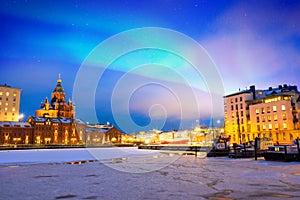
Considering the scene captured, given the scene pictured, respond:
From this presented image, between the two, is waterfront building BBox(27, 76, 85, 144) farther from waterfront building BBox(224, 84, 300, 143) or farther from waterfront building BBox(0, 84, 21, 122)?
waterfront building BBox(224, 84, 300, 143)

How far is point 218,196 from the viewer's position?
9.68m

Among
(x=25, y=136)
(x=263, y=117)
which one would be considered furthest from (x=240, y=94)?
(x=25, y=136)

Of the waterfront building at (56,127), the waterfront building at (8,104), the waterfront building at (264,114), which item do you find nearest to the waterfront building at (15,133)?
the waterfront building at (56,127)

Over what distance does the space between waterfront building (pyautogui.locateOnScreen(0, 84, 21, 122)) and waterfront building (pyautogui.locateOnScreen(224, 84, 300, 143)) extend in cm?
10709

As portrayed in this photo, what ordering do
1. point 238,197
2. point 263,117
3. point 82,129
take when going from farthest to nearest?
1. point 82,129
2. point 263,117
3. point 238,197

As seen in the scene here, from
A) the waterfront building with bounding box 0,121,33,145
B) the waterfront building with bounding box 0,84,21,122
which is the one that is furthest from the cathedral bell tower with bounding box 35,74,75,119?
the waterfront building with bounding box 0,121,33,145

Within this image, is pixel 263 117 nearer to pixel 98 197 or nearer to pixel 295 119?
pixel 295 119

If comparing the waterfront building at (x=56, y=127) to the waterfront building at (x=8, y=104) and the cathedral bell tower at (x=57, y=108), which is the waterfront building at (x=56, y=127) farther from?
the waterfront building at (x=8, y=104)

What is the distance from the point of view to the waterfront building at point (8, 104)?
130 m

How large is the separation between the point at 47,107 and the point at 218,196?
482ft

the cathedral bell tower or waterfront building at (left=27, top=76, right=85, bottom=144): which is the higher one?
the cathedral bell tower

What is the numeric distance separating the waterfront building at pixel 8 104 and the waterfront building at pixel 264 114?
351 feet

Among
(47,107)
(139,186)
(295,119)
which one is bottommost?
(139,186)

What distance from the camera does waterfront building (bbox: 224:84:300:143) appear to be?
3206 inches
